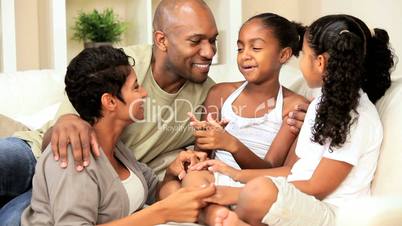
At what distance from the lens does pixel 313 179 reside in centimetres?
146

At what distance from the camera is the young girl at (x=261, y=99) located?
5.98 feet

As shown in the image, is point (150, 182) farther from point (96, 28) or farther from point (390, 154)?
point (96, 28)

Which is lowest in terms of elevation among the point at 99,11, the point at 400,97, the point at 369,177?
the point at 369,177

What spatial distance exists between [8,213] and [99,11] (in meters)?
1.86

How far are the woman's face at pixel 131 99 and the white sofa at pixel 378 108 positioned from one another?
527mm

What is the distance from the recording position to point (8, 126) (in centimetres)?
194

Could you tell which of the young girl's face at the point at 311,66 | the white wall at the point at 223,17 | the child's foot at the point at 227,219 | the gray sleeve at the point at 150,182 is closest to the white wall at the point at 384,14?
the white wall at the point at 223,17

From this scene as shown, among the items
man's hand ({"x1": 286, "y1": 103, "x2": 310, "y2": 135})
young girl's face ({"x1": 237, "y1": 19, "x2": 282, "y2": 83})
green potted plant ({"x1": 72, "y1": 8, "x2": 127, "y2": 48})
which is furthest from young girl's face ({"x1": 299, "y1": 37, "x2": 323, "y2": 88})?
green potted plant ({"x1": 72, "y1": 8, "x2": 127, "y2": 48})

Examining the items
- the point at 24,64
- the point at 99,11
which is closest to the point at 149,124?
the point at 24,64

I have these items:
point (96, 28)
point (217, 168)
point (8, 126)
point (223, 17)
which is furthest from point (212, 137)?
point (223, 17)

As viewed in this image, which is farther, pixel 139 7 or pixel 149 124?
pixel 139 7

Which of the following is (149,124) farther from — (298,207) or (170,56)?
(298,207)

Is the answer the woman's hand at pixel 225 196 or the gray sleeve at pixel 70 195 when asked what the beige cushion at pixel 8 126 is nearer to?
the gray sleeve at pixel 70 195

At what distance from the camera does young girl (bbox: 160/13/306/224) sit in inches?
71.7
